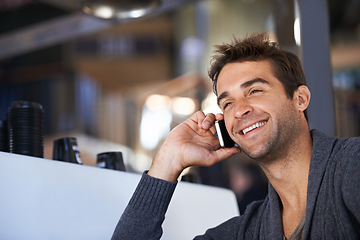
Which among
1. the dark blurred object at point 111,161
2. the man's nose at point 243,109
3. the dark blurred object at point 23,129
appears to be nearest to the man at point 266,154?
the man's nose at point 243,109

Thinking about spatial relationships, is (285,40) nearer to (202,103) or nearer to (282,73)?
(282,73)

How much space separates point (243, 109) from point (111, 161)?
0.57 m

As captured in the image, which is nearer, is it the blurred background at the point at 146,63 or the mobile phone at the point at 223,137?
the mobile phone at the point at 223,137

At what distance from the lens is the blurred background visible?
9.32 feet

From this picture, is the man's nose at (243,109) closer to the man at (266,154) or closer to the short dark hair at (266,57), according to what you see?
the man at (266,154)

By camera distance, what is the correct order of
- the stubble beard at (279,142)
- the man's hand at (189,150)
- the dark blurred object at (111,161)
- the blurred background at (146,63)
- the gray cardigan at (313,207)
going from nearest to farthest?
the gray cardigan at (313,207), the stubble beard at (279,142), the man's hand at (189,150), the dark blurred object at (111,161), the blurred background at (146,63)

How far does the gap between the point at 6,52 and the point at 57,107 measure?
2.12 meters

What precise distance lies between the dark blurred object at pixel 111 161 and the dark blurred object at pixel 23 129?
0.89 ft

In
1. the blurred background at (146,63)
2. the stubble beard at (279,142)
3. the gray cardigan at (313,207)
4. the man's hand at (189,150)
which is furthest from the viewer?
the blurred background at (146,63)

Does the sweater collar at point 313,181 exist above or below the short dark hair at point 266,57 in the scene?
below

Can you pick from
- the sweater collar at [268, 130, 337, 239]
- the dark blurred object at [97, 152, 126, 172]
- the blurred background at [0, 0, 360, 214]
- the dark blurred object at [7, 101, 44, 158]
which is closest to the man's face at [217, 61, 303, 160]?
the sweater collar at [268, 130, 337, 239]

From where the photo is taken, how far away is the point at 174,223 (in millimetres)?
1921

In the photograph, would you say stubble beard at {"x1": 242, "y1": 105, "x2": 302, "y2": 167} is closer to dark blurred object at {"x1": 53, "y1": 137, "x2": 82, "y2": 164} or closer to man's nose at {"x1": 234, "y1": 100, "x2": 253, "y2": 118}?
man's nose at {"x1": 234, "y1": 100, "x2": 253, "y2": 118}

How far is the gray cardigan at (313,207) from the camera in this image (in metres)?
1.38
